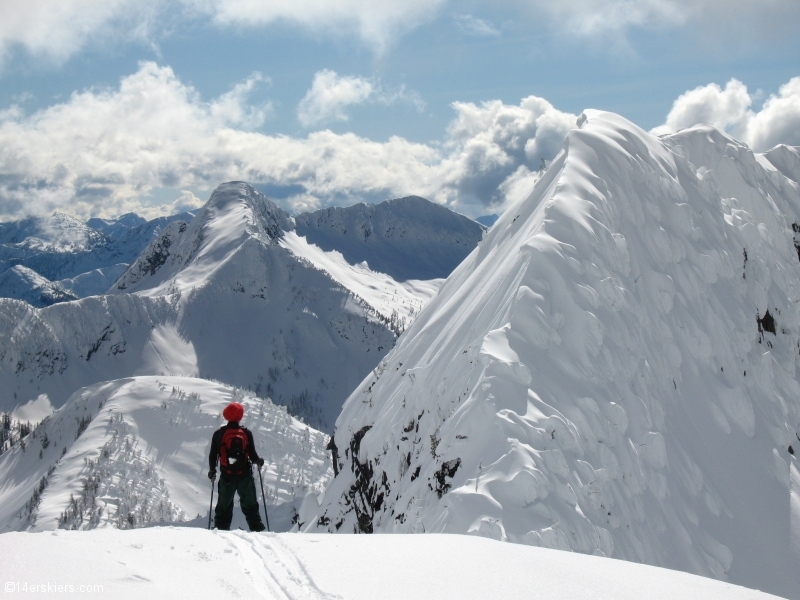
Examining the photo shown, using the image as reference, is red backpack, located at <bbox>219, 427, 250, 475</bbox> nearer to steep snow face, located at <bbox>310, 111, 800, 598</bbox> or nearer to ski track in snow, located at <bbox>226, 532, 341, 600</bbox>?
ski track in snow, located at <bbox>226, 532, 341, 600</bbox>

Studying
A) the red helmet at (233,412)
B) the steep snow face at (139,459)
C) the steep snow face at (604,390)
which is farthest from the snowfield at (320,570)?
the steep snow face at (139,459)

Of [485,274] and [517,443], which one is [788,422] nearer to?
[485,274]

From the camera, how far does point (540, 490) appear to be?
11.8 metres

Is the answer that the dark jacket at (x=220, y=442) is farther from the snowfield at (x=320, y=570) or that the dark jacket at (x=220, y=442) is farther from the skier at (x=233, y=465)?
the snowfield at (x=320, y=570)

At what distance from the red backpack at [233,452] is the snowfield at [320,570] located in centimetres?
361

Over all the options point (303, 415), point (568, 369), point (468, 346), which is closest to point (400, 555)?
point (568, 369)

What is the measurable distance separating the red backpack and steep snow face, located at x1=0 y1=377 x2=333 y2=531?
4603 centimetres

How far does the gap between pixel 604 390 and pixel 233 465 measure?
30.6 ft

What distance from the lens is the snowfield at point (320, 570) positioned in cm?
658

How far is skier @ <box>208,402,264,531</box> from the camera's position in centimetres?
1282

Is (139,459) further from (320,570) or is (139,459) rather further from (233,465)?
(320,570)

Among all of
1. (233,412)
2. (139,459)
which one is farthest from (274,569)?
(139,459)

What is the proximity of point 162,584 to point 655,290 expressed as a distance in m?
19.2

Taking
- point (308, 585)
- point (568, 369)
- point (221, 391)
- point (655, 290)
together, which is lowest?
point (221, 391)
